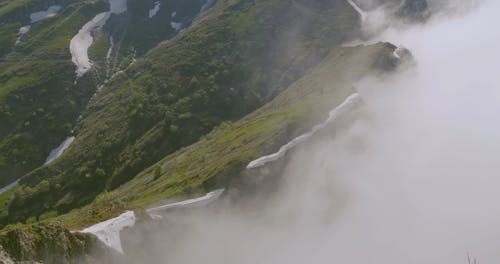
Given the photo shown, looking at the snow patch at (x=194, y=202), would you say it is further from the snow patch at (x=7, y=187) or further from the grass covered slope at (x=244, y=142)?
the snow patch at (x=7, y=187)

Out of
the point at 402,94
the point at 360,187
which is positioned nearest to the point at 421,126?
the point at 402,94

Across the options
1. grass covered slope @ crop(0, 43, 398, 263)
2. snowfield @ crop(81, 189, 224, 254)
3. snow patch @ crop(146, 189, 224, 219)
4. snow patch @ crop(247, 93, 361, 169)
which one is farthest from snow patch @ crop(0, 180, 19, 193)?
snow patch @ crop(247, 93, 361, 169)

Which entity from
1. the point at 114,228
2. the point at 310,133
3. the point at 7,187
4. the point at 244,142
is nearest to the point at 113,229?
the point at 114,228

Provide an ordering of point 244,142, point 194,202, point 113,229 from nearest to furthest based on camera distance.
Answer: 1. point 113,229
2. point 194,202
3. point 244,142

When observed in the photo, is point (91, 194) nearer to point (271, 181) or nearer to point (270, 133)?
point (270, 133)

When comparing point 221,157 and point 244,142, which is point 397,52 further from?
point 221,157

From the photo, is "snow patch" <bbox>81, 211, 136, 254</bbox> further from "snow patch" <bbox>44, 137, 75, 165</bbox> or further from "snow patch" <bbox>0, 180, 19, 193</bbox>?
"snow patch" <bbox>44, 137, 75, 165</bbox>

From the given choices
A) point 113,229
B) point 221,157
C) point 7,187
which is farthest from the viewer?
point 7,187
